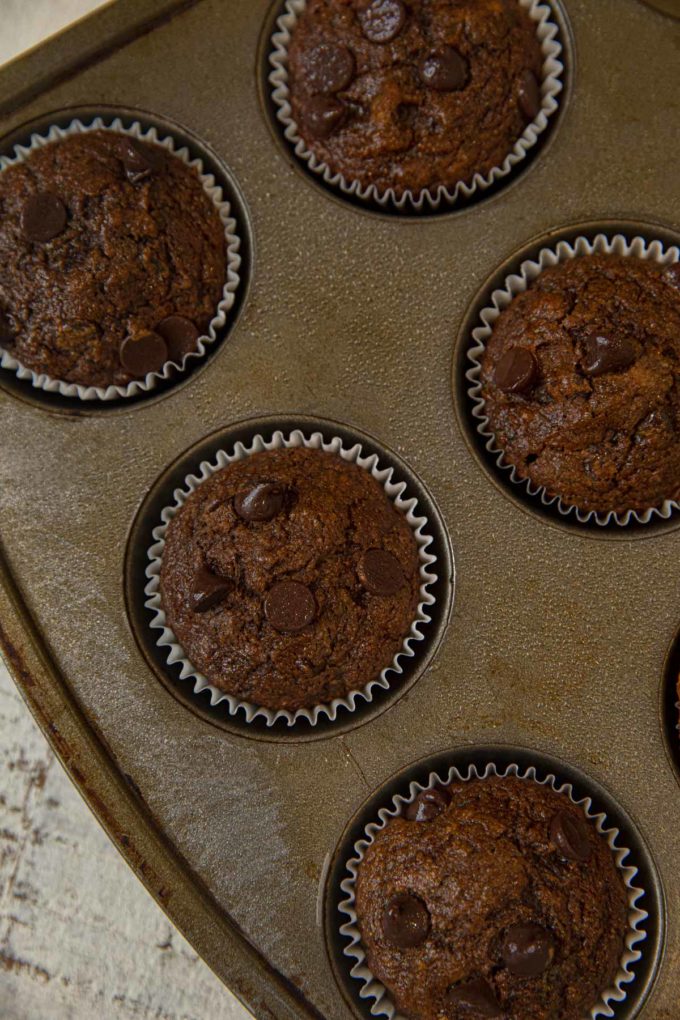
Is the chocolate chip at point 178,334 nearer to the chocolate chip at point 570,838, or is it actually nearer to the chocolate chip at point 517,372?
the chocolate chip at point 517,372

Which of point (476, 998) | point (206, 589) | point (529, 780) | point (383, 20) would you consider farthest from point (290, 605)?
point (383, 20)

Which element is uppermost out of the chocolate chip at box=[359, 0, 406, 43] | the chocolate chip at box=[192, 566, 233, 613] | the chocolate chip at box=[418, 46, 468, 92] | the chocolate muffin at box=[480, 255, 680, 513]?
the chocolate chip at box=[359, 0, 406, 43]

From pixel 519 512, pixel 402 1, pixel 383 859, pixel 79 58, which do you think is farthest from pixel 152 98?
pixel 383 859

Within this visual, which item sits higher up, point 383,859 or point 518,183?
point 518,183

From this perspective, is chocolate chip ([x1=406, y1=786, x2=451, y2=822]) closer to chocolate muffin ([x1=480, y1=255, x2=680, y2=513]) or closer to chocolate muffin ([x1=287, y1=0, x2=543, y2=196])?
chocolate muffin ([x1=480, y1=255, x2=680, y2=513])

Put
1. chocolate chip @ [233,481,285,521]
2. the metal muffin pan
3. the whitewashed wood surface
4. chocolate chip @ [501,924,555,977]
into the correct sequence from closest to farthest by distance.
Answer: chocolate chip @ [501,924,555,977] < chocolate chip @ [233,481,285,521] < the metal muffin pan < the whitewashed wood surface

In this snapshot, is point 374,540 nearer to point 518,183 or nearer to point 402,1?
point 518,183

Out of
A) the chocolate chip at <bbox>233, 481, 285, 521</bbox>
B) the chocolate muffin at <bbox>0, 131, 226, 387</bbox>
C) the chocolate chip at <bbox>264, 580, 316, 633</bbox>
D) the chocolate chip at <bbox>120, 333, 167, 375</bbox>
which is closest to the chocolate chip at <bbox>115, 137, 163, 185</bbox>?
the chocolate muffin at <bbox>0, 131, 226, 387</bbox>
